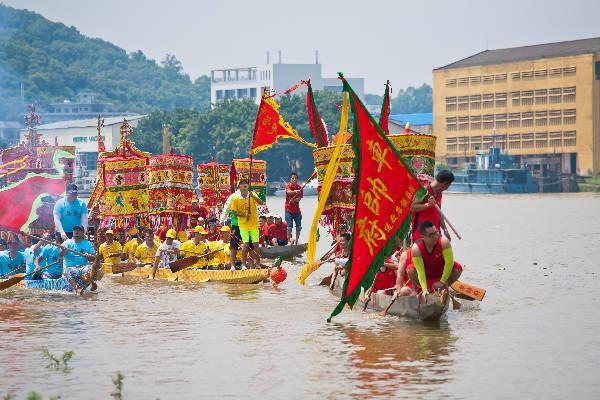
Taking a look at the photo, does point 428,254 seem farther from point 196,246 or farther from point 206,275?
point 196,246

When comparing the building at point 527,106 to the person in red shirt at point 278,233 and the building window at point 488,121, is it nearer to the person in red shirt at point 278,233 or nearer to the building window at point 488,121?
the building window at point 488,121

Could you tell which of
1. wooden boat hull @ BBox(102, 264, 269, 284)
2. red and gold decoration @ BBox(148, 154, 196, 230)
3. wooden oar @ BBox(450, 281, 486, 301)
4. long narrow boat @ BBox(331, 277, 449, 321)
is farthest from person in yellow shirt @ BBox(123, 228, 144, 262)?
Result: wooden oar @ BBox(450, 281, 486, 301)

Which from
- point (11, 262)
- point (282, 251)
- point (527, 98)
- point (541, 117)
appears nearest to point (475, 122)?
point (527, 98)

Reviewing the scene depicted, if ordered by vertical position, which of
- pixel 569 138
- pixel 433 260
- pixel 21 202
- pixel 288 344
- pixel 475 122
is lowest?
pixel 288 344

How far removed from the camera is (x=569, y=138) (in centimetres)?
11369

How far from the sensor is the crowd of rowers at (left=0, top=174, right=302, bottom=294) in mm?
24375

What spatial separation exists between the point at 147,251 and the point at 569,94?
88.0 meters

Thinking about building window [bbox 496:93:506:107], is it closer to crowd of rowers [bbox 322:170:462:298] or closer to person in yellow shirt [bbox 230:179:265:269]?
person in yellow shirt [bbox 230:179:265:269]

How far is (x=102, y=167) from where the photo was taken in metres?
32.1

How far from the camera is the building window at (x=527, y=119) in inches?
4626

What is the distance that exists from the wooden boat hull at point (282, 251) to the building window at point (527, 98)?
283 feet

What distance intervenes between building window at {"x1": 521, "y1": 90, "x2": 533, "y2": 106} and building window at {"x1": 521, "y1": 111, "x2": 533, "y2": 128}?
0.95 meters

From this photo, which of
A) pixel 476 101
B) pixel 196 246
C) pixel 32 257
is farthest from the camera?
pixel 476 101

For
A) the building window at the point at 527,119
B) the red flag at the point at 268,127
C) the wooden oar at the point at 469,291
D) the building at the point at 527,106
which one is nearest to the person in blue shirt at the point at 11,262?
the red flag at the point at 268,127
